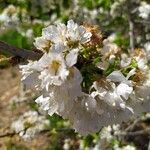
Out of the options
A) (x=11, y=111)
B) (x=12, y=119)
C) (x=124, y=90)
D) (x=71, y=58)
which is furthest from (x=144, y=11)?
(x=71, y=58)

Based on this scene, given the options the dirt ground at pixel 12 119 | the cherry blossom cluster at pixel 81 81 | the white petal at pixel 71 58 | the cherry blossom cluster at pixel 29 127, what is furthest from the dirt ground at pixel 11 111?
the white petal at pixel 71 58

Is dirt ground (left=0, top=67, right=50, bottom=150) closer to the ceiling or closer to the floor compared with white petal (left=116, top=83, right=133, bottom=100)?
closer to the floor

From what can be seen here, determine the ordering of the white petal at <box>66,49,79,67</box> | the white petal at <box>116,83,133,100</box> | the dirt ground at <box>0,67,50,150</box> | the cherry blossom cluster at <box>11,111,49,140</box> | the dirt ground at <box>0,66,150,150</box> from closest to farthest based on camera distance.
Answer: the white petal at <box>66,49,79,67</box> < the white petal at <box>116,83,133,100</box> < the cherry blossom cluster at <box>11,111,49,140</box> < the dirt ground at <box>0,66,150,150</box> < the dirt ground at <box>0,67,50,150</box>

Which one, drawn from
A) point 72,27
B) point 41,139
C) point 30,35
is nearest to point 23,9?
point 30,35

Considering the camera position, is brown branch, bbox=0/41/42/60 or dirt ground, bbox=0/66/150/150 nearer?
brown branch, bbox=0/41/42/60

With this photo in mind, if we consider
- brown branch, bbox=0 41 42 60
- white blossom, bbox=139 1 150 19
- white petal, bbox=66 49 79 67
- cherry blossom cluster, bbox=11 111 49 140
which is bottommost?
cherry blossom cluster, bbox=11 111 49 140

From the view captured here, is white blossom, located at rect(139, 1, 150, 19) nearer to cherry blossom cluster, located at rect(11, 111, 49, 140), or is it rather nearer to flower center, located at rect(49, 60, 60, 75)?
cherry blossom cluster, located at rect(11, 111, 49, 140)

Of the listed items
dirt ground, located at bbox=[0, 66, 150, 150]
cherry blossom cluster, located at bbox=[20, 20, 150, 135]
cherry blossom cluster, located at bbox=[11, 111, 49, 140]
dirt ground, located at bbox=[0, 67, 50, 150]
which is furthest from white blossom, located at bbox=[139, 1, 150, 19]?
cherry blossom cluster, located at bbox=[20, 20, 150, 135]

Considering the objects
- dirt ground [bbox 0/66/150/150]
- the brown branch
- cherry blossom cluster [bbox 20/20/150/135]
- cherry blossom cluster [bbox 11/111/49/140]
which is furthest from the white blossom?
the brown branch

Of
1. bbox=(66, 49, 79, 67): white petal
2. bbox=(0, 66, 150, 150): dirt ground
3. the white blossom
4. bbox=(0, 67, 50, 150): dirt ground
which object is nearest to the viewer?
bbox=(66, 49, 79, 67): white petal

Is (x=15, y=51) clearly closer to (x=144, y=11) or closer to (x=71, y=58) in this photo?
(x=71, y=58)
